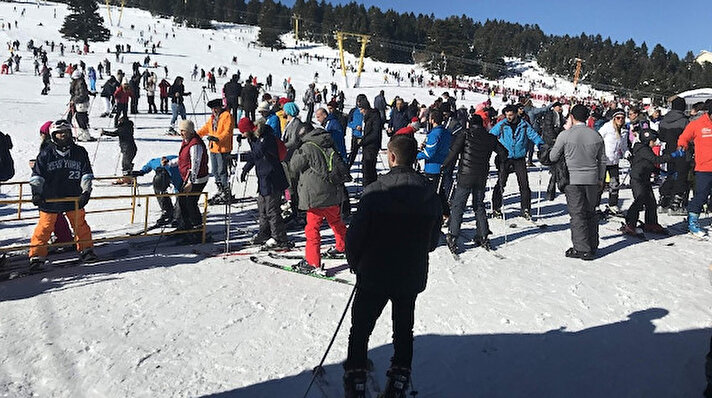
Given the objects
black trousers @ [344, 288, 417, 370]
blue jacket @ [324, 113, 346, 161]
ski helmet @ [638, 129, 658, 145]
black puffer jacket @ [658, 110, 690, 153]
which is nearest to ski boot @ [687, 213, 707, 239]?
ski helmet @ [638, 129, 658, 145]

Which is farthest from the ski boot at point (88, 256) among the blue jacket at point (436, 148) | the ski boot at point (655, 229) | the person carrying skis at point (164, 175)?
the ski boot at point (655, 229)

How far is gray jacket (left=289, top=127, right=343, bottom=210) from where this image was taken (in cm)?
521

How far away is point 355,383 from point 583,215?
4468 millimetres

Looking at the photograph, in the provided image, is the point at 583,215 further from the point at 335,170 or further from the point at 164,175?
the point at 164,175

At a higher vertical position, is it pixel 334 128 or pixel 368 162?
pixel 334 128

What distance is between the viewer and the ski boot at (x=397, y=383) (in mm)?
3039

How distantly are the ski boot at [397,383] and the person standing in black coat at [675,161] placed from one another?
25.8ft

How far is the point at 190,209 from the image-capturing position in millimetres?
6867

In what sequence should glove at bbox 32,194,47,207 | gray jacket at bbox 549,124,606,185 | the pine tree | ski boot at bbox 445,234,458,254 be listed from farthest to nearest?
1. the pine tree
2. ski boot at bbox 445,234,458,254
3. gray jacket at bbox 549,124,606,185
4. glove at bbox 32,194,47,207

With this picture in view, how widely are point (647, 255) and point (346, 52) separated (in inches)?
4040

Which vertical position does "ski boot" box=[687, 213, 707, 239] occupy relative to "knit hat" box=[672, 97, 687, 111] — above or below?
below

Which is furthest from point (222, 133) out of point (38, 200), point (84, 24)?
point (84, 24)

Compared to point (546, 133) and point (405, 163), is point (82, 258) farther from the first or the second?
point (546, 133)

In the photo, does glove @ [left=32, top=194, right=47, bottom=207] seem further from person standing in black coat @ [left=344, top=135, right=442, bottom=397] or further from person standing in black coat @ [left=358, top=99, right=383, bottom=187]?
person standing in black coat @ [left=358, top=99, right=383, bottom=187]
